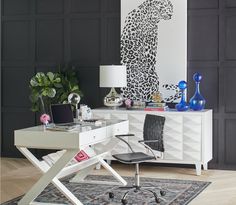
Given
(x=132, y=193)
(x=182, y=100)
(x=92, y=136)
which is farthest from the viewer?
(x=182, y=100)

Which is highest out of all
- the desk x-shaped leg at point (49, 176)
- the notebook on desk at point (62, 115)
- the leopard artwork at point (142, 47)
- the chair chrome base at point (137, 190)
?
the leopard artwork at point (142, 47)

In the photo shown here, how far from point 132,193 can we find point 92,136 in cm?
96

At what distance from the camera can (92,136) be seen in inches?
219

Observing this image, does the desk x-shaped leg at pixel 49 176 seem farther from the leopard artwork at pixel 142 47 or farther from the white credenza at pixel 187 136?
the leopard artwork at pixel 142 47

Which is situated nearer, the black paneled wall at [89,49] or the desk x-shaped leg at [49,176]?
the desk x-shaped leg at [49,176]

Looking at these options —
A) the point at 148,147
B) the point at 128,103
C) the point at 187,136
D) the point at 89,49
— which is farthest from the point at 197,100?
the point at 89,49

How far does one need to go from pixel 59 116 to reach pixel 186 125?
7.07 ft

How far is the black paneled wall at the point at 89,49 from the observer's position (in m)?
7.64

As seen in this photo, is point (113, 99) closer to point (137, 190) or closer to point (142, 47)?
point (142, 47)

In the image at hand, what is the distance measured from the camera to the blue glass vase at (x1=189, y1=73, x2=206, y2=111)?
7.41m

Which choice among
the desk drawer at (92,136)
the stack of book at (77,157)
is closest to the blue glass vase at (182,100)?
the stack of book at (77,157)

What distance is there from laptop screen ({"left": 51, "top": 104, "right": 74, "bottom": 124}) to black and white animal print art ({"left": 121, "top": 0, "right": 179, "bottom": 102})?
86.3 inches

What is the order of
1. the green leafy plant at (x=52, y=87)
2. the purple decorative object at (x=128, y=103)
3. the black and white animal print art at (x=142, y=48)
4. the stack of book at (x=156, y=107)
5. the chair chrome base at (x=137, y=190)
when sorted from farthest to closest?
1. the green leafy plant at (x=52, y=87)
2. the black and white animal print art at (x=142, y=48)
3. the purple decorative object at (x=128, y=103)
4. the stack of book at (x=156, y=107)
5. the chair chrome base at (x=137, y=190)

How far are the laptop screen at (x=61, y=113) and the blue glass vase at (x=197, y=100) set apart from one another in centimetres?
213
